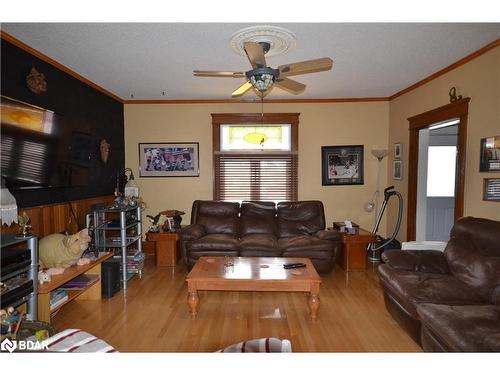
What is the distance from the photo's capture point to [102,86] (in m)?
4.30

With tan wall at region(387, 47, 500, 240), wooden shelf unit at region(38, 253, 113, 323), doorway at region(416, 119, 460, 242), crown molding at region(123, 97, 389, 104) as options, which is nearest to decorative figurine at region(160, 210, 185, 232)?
wooden shelf unit at region(38, 253, 113, 323)

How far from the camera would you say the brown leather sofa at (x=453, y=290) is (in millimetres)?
1724

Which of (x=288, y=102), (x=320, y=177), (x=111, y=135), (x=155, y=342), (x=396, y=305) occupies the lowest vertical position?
(x=155, y=342)

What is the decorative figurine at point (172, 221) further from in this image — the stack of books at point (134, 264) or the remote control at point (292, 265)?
the remote control at point (292, 265)

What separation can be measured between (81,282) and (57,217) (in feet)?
2.81

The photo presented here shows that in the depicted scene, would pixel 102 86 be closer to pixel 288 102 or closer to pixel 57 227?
pixel 57 227

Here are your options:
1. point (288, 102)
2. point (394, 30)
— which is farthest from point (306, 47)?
point (288, 102)

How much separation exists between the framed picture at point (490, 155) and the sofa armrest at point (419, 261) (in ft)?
3.34

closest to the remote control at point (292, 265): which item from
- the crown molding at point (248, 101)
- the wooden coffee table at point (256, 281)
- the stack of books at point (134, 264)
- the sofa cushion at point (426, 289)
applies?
the wooden coffee table at point (256, 281)

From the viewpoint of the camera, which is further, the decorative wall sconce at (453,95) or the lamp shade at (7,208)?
the decorative wall sconce at (453,95)

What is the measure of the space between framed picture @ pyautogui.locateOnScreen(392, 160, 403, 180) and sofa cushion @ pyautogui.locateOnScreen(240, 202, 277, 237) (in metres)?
2.19

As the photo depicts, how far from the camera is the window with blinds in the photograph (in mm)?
5113

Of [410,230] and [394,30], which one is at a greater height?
[394,30]

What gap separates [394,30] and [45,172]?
379 centimetres
